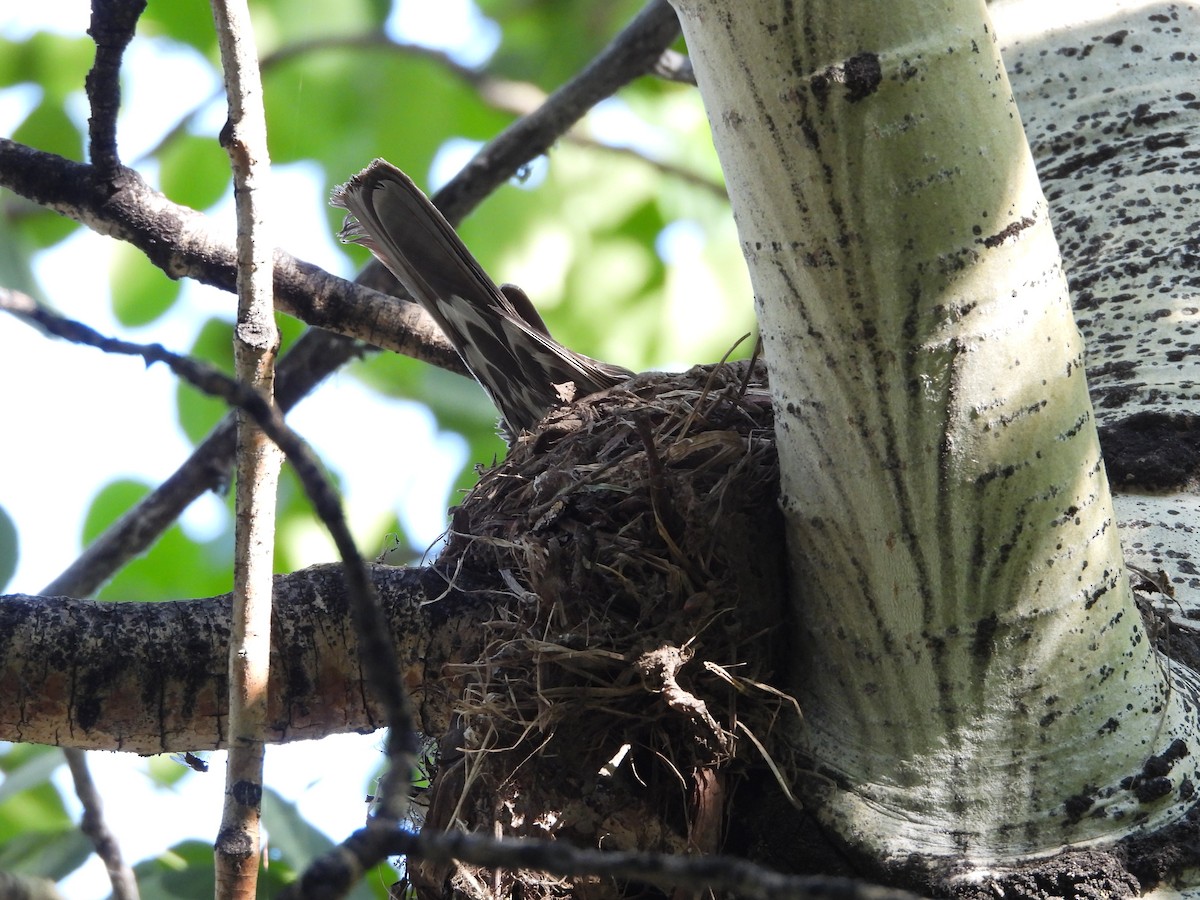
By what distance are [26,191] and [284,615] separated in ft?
2.33

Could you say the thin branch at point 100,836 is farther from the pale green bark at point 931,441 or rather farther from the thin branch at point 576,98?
the thin branch at point 576,98

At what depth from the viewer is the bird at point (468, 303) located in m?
1.79

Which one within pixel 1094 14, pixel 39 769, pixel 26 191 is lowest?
pixel 39 769

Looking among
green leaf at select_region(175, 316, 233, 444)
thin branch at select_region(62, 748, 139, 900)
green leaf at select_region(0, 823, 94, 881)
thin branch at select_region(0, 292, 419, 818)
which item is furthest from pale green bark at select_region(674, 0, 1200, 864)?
green leaf at select_region(175, 316, 233, 444)

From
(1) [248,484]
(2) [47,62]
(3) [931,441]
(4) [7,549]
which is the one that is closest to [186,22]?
(2) [47,62]

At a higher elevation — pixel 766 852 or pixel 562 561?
pixel 562 561

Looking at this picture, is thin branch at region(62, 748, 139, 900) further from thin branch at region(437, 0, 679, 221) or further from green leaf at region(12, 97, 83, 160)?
green leaf at region(12, 97, 83, 160)

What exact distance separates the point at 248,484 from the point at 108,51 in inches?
22.8

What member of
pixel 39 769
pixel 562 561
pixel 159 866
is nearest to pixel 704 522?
pixel 562 561

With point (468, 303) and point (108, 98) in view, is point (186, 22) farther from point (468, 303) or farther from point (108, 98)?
point (108, 98)

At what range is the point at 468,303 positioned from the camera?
1.92 m

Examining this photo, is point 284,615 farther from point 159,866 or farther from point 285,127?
point 285,127

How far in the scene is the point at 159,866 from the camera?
259 centimetres

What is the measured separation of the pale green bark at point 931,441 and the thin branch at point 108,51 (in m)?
0.68
